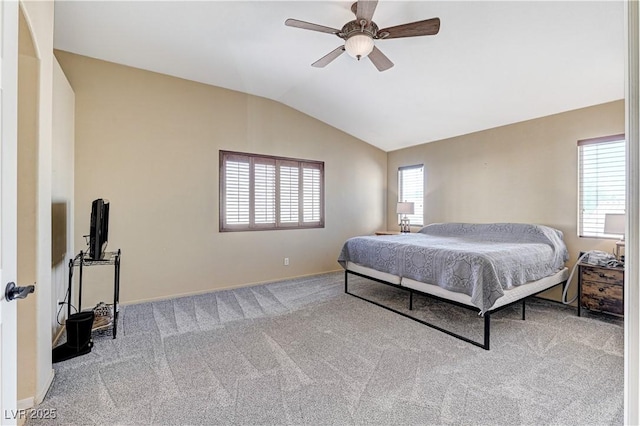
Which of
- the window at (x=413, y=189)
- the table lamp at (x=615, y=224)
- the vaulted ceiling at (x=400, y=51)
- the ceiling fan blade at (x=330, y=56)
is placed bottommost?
the table lamp at (x=615, y=224)

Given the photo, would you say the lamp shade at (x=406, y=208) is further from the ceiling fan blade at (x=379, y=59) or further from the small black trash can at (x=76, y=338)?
the small black trash can at (x=76, y=338)

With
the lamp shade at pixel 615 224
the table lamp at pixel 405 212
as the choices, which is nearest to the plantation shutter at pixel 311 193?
the table lamp at pixel 405 212

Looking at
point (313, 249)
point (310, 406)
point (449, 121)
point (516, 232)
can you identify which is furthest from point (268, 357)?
point (449, 121)

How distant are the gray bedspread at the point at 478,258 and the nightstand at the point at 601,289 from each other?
304 millimetres

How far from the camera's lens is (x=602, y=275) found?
3.30m

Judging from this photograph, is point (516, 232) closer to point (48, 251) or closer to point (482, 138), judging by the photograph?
point (482, 138)

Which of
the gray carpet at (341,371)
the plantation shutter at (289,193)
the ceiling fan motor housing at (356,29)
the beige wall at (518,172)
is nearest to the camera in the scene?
the gray carpet at (341,371)

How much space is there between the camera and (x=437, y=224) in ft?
17.1

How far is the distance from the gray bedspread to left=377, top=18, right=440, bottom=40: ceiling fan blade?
204 cm

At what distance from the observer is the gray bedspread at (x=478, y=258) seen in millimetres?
2772

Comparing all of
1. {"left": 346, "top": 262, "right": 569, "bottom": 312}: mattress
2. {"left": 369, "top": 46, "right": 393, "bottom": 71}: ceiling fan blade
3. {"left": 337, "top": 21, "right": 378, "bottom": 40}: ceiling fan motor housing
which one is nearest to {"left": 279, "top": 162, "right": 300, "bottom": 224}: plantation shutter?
{"left": 346, "top": 262, "right": 569, "bottom": 312}: mattress

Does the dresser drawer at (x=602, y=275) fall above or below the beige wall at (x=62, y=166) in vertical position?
below

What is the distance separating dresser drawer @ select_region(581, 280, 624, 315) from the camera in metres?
3.18
